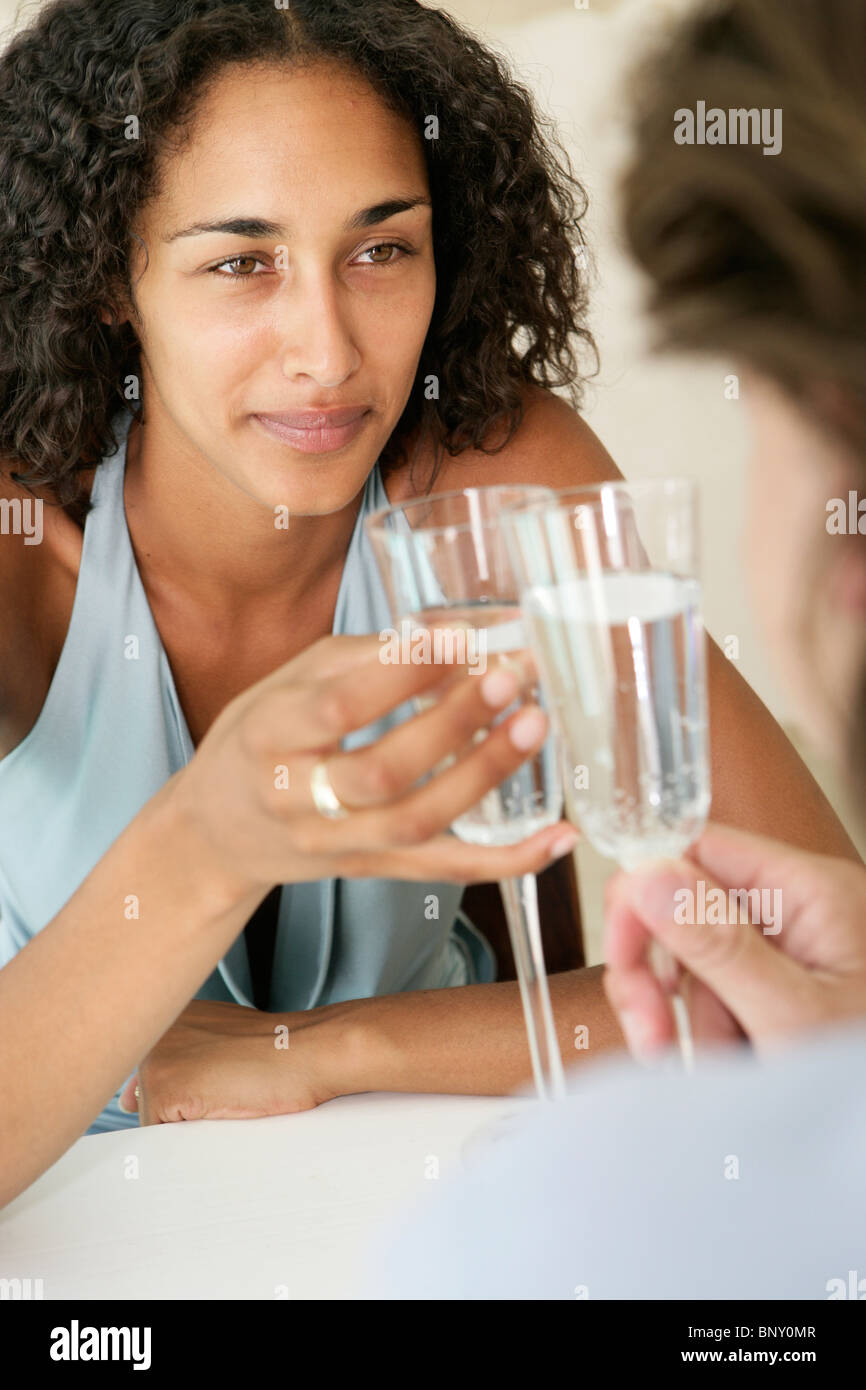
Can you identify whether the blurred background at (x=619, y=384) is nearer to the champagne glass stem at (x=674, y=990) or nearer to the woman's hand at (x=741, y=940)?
the woman's hand at (x=741, y=940)

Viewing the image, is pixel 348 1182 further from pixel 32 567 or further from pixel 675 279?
pixel 32 567

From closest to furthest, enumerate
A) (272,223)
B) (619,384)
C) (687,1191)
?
(687,1191), (272,223), (619,384)

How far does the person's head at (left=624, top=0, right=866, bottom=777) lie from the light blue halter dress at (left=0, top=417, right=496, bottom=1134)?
1.03 meters

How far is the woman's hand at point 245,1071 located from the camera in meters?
1.20

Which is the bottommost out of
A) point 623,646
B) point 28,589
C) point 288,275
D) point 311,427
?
point 623,646

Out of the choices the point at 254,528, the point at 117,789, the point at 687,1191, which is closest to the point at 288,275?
the point at 254,528

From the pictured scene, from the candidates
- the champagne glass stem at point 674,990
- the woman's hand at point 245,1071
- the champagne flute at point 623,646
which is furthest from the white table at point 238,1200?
the champagne flute at point 623,646

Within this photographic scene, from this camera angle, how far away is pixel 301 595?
181cm

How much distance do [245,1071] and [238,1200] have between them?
21 centimetres

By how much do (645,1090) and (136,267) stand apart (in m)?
1.25

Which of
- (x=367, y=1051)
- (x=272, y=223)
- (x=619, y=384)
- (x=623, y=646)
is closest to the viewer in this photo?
(x=623, y=646)

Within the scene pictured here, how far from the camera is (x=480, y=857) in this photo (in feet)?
2.64

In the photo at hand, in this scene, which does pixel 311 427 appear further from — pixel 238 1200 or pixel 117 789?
pixel 238 1200
